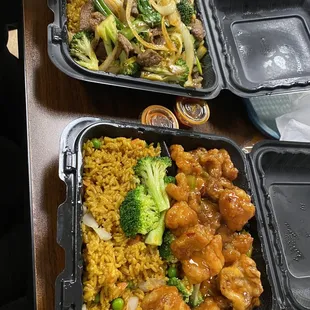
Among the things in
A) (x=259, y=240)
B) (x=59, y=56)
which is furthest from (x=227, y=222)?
(x=59, y=56)

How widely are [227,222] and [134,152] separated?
0.52 m

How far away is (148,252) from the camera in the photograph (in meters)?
1.74

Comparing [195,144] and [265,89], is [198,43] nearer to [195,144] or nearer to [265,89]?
A: [265,89]

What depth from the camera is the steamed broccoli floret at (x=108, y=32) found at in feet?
7.06

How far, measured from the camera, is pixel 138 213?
1.68 m

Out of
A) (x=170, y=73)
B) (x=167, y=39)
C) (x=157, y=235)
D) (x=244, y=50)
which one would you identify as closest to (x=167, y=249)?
(x=157, y=235)

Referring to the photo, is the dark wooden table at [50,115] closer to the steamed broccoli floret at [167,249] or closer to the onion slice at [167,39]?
the onion slice at [167,39]

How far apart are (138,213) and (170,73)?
86cm

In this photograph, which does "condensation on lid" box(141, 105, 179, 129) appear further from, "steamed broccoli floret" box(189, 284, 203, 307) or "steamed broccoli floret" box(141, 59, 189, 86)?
"steamed broccoli floret" box(189, 284, 203, 307)

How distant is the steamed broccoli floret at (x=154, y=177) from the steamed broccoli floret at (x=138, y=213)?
3 cm

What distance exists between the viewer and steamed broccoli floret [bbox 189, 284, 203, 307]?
1755 mm

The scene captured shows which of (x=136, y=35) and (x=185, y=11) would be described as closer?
(x=136, y=35)

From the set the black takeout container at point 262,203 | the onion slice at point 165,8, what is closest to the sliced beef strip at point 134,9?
the onion slice at point 165,8

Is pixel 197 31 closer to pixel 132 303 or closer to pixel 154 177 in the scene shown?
pixel 154 177
